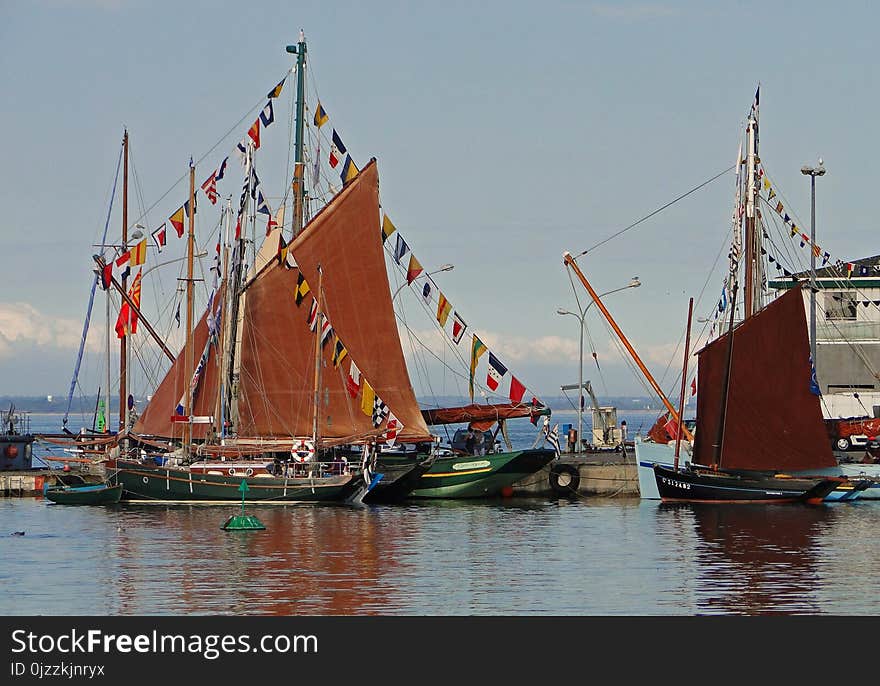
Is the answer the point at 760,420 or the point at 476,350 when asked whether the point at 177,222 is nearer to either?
the point at 476,350

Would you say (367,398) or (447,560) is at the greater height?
(367,398)

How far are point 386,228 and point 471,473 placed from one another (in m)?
13.6

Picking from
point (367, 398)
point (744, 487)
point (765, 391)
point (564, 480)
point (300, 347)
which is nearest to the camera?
point (367, 398)

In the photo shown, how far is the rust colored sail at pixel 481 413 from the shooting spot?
85875mm

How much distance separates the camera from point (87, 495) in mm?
81750

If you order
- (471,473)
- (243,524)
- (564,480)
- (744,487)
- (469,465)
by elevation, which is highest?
(469,465)

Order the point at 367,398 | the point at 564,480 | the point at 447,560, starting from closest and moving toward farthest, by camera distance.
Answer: the point at 447,560 → the point at 367,398 → the point at 564,480

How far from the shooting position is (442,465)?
84.0 meters

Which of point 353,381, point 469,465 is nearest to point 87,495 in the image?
point 353,381

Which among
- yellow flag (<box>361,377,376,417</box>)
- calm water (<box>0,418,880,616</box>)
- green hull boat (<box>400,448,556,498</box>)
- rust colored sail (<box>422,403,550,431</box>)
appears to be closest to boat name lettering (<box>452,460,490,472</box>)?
green hull boat (<box>400,448,556,498</box>)

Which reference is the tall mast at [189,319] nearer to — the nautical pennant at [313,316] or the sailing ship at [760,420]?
the nautical pennant at [313,316]

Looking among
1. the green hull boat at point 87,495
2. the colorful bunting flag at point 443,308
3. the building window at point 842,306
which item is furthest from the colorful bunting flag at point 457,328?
the building window at point 842,306

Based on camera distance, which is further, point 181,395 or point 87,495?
point 181,395
